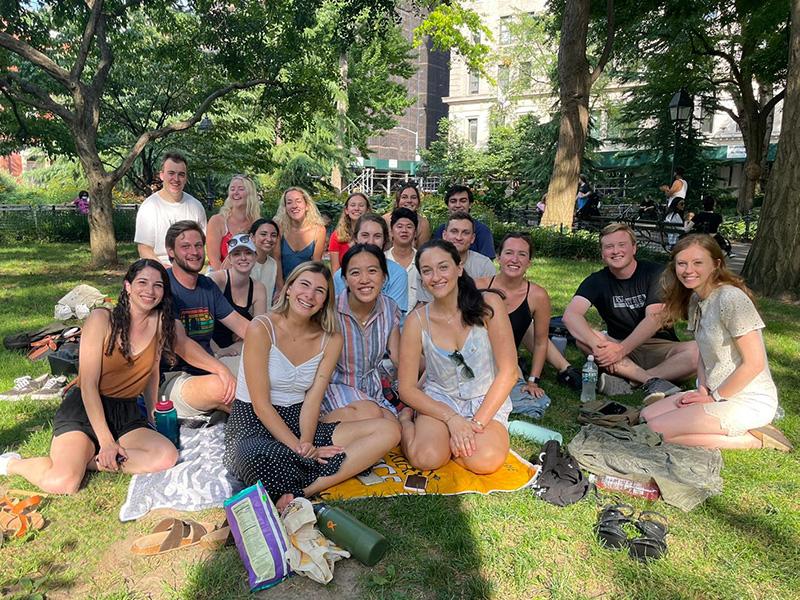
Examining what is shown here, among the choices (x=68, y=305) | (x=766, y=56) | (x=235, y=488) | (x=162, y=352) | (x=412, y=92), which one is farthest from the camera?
(x=412, y=92)

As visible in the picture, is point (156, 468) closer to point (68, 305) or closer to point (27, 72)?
point (68, 305)

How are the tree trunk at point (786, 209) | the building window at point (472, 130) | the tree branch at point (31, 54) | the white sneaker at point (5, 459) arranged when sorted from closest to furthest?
1. the white sneaker at point (5, 459)
2. the tree trunk at point (786, 209)
3. the tree branch at point (31, 54)
4. the building window at point (472, 130)

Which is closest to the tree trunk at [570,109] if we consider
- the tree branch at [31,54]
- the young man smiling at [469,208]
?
the young man smiling at [469,208]

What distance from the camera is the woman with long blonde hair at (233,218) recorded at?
6.07m

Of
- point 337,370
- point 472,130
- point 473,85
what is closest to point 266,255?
point 337,370

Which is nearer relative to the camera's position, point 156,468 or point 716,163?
point 156,468

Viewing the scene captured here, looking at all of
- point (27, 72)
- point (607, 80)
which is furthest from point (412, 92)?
point (27, 72)

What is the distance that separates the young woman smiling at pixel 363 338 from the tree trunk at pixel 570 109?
11.1 m

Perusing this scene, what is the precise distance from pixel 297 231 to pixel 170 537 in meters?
3.73

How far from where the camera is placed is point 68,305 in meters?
7.86

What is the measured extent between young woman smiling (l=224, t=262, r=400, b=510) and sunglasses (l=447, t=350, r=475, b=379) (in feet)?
Result: 1.96

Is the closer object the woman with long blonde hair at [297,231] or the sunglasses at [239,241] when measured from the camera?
the sunglasses at [239,241]

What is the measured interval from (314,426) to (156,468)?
1093mm

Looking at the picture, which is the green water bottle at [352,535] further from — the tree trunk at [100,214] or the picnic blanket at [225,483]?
the tree trunk at [100,214]
